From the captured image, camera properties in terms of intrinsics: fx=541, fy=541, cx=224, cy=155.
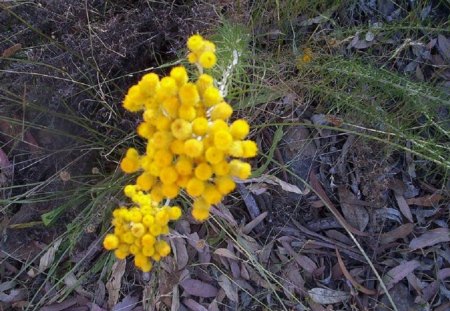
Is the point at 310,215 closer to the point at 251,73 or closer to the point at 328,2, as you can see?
the point at 251,73

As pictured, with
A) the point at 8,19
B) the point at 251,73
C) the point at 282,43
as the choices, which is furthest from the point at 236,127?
the point at 8,19

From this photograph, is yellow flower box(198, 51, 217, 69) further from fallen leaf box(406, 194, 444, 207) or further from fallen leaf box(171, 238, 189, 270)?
fallen leaf box(406, 194, 444, 207)

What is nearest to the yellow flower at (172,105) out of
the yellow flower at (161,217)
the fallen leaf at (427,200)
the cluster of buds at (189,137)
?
the cluster of buds at (189,137)

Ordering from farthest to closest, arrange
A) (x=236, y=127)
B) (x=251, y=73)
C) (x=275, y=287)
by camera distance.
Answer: (x=251, y=73)
(x=275, y=287)
(x=236, y=127)

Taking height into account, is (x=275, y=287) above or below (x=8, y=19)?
below

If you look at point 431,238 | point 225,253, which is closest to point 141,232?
point 225,253

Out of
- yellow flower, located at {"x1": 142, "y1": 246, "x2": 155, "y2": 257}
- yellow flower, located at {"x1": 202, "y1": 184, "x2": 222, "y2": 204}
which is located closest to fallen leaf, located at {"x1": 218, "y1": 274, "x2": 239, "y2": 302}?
yellow flower, located at {"x1": 142, "y1": 246, "x2": 155, "y2": 257}
